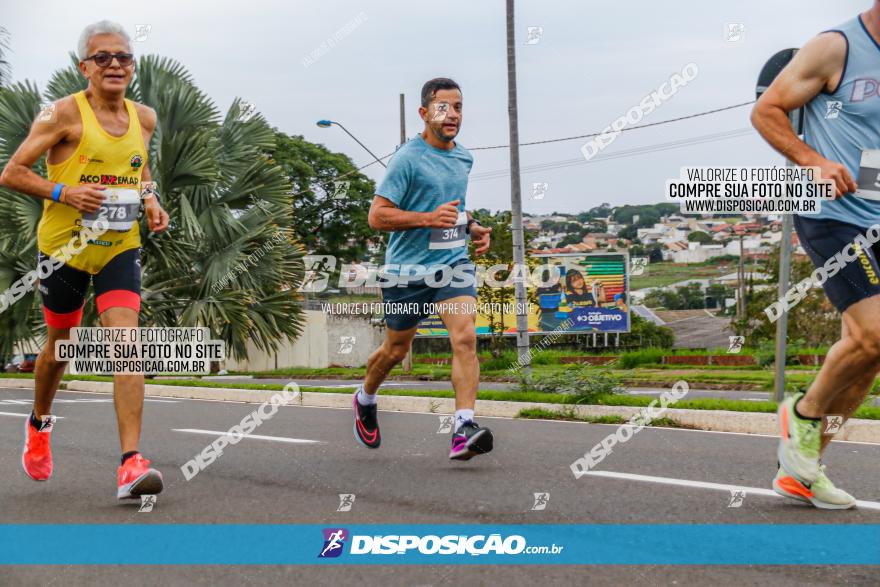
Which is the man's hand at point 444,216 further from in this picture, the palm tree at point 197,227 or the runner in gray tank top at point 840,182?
the palm tree at point 197,227

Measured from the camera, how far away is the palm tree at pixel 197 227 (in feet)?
58.5

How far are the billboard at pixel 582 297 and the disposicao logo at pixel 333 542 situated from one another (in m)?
41.6

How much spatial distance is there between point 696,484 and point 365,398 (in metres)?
2.25

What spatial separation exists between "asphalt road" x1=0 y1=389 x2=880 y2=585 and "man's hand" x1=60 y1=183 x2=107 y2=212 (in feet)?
4.49

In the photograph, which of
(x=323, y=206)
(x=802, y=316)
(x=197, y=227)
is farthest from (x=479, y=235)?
(x=323, y=206)

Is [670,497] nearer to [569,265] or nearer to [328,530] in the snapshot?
[328,530]

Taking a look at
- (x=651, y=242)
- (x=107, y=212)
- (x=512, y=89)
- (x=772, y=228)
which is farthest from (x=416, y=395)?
(x=651, y=242)

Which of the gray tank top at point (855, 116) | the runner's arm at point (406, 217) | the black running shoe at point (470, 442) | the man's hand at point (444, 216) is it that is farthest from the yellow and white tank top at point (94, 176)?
the gray tank top at point (855, 116)

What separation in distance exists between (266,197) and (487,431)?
14703mm

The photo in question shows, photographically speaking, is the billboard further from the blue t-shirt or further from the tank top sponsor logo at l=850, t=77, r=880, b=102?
the tank top sponsor logo at l=850, t=77, r=880, b=102

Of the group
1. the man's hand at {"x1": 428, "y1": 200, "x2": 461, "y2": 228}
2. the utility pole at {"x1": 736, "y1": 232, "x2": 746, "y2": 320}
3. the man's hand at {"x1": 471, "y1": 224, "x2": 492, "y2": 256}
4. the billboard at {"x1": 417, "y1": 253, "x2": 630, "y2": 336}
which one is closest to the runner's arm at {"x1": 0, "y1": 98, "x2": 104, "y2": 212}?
the man's hand at {"x1": 428, "y1": 200, "x2": 461, "y2": 228}

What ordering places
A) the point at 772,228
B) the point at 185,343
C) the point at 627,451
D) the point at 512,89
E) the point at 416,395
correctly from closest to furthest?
1. the point at 627,451
2. the point at 416,395
3. the point at 512,89
4. the point at 185,343
5. the point at 772,228

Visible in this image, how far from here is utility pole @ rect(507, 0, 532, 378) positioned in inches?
561

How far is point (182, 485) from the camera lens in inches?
214
